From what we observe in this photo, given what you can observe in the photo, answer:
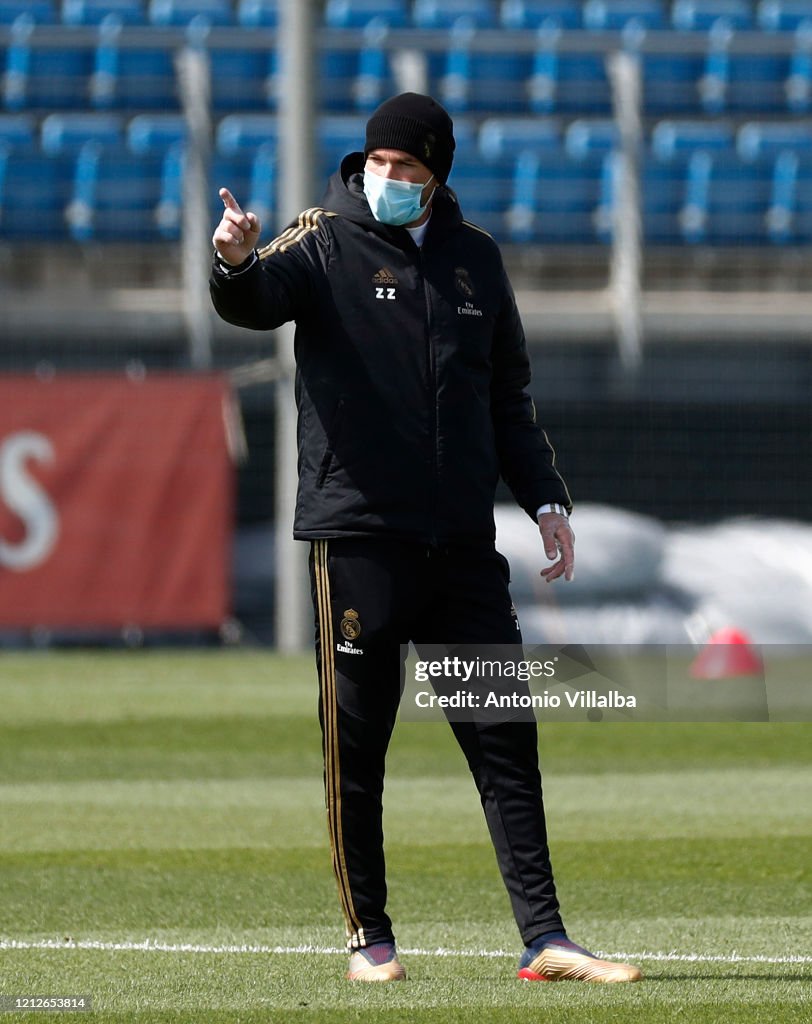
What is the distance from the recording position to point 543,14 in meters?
22.8

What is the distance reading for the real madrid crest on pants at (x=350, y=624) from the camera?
14.4 ft

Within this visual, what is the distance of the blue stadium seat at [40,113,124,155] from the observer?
2083 centimetres

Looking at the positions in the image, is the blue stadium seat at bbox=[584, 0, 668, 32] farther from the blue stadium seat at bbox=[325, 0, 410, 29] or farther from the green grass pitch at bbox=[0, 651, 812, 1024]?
the green grass pitch at bbox=[0, 651, 812, 1024]

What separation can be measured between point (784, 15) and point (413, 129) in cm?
1967

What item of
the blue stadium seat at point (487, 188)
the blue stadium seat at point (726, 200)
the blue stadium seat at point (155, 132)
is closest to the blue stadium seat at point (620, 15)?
the blue stadium seat at point (726, 200)

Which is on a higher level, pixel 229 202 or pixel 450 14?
pixel 450 14

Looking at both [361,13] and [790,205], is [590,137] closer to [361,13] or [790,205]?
[790,205]

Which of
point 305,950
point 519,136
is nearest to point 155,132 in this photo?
point 519,136

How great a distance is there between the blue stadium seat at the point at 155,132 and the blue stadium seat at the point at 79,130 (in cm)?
17

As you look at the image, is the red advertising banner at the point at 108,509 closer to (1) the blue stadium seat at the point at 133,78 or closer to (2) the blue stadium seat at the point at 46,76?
(1) the blue stadium seat at the point at 133,78

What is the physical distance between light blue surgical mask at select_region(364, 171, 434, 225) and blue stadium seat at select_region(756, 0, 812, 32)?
1950cm

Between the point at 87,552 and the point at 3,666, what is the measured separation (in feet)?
5.01

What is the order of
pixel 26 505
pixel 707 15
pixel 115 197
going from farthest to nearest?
pixel 707 15 → pixel 115 197 → pixel 26 505

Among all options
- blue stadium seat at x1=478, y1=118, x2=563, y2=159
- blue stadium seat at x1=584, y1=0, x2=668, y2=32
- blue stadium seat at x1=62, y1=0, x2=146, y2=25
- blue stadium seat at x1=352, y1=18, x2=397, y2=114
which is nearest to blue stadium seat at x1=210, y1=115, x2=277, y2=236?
blue stadium seat at x1=352, y1=18, x2=397, y2=114
